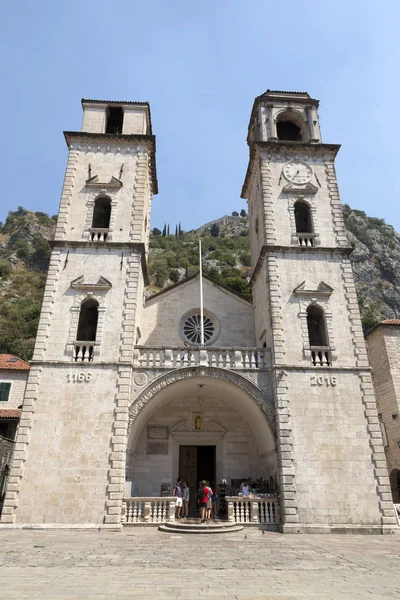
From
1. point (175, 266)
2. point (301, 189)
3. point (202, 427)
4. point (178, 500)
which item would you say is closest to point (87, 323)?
point (202, 427)

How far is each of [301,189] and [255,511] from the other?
44.1ft

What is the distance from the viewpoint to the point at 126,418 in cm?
1320

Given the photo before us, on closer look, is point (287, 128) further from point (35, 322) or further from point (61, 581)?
point (35, 322)

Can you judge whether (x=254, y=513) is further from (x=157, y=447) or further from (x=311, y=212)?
(x=311, y=212)

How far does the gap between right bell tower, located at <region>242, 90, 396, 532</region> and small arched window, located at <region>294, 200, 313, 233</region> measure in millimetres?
63

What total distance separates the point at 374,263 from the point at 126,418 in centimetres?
7135

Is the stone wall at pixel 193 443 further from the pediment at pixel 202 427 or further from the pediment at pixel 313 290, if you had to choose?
the pediment at pixel 313 290

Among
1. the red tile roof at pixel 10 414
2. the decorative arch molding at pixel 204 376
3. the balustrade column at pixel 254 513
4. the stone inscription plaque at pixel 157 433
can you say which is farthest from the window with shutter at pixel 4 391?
the balustrade column at pixel 254 513

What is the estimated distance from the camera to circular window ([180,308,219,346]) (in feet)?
61.8

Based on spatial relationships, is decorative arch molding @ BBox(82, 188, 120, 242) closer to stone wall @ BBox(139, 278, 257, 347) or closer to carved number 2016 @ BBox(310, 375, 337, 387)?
stone wall @ BBox(139, 278, 257, 347)

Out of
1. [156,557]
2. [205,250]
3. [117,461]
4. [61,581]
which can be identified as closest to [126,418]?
[117,461]

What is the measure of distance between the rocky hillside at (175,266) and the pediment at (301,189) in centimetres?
3052

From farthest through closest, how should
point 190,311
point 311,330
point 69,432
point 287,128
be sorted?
point 287,128
point 190,311
point 311,330
point 69,432

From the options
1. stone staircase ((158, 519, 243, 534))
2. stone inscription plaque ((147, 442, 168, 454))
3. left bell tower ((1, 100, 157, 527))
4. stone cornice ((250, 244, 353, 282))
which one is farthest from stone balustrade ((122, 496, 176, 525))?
stone cornice ((250, 244, 353, 282))
